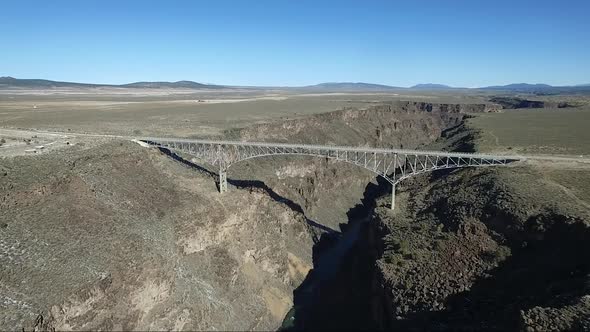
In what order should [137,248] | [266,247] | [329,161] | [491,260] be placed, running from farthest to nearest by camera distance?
[329,161] < [266,247] < [491,260] < [137,248]

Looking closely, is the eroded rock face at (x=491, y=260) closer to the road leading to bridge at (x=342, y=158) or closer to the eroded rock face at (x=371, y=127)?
the road leading to bridge at (x=342, y=158)

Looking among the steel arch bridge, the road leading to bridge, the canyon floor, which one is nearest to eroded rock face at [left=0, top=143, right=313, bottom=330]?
the canyon floor

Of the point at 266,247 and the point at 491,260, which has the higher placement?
the point at 491,260

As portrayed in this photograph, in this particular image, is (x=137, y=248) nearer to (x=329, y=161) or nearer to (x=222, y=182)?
(x=222, y=182)

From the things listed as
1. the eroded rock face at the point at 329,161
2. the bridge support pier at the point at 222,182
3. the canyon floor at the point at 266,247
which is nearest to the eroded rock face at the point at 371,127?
the eroded rock face at the point at 329,161

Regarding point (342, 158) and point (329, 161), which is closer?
point (342, 158)

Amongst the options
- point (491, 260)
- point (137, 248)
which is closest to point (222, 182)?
point (137, 248)

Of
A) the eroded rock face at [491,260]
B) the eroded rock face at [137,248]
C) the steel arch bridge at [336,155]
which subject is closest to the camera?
the eroded rock face at [491,260]
